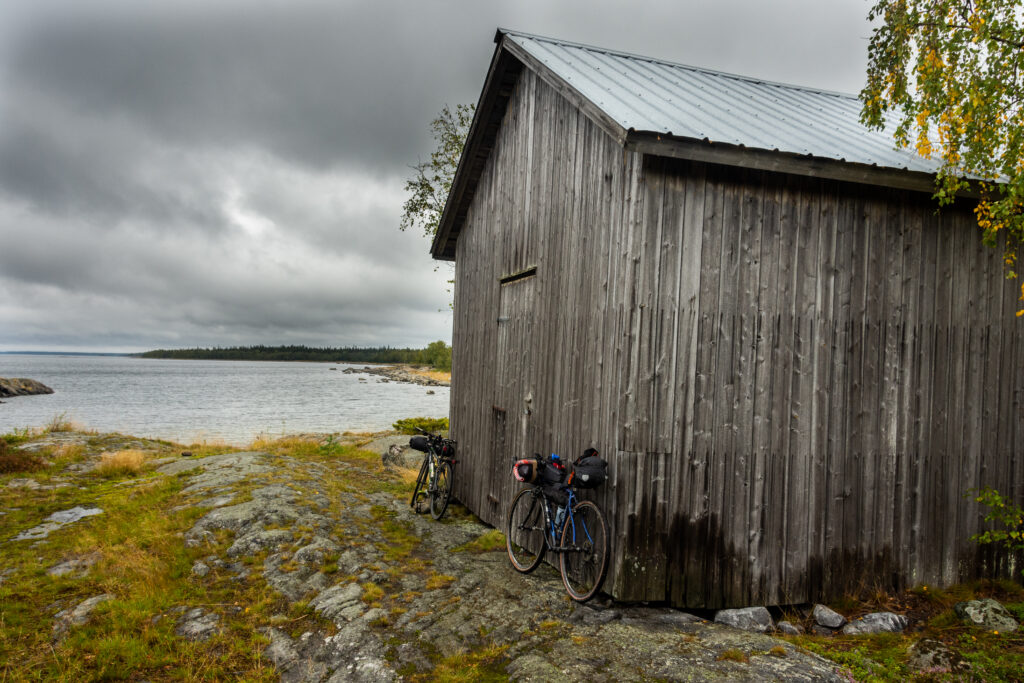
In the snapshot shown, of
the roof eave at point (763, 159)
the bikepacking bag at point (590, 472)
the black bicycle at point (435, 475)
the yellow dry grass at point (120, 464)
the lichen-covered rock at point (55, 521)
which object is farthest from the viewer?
the yellow dry grass at point (120, 464)

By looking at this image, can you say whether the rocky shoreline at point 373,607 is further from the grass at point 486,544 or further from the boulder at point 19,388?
the boulder at point 19,388

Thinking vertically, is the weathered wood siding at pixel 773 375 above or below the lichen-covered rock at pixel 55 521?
above

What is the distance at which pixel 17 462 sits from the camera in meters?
12.5

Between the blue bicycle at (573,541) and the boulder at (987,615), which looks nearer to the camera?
the boulder at (987,615)

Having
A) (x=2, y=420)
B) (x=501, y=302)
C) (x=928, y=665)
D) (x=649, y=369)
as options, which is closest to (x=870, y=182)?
(x=649, y=369)

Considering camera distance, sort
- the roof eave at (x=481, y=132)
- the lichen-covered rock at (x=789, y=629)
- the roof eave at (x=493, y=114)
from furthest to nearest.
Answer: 1. the roof eave at (x=481, y=132)
2. the roof eave at (x=493, y=114)
3. the lichen-covered rock at (x=789, y=629)

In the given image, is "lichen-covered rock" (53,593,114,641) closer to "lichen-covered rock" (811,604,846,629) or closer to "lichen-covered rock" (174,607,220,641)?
"lichen-covered rock" (174,607,220,641)

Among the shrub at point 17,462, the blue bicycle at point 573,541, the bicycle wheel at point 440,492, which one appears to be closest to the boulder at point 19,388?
the shrub at point 17,462

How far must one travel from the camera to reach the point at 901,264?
6.16 metres

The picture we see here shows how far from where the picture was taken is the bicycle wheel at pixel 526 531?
21.7 feet

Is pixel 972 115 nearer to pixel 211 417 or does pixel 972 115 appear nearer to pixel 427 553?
pixel 427 553

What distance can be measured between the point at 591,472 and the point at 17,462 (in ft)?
44.7

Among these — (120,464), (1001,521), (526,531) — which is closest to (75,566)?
(526,531)

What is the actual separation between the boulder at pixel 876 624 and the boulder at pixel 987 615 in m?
0.61
